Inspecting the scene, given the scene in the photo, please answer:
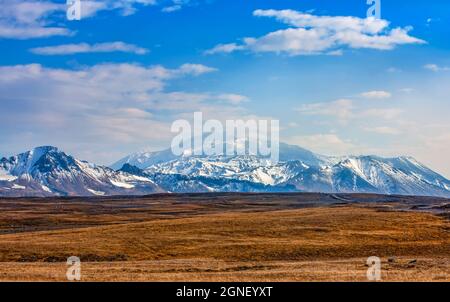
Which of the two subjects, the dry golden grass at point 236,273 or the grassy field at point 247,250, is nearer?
the dry golden grass at point 236,273

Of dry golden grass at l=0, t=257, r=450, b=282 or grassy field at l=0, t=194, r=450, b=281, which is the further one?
grassy field at l=0, t=194, r=450, b=281

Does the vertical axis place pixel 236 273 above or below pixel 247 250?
above

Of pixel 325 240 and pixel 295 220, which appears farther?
pixel 295 220

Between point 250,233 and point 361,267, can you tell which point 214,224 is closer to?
point 250,233

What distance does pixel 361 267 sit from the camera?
47812mm

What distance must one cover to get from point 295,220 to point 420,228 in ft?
63.8

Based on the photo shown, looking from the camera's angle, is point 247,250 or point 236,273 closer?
point 236,273

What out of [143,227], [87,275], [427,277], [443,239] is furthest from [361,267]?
[143,227]
